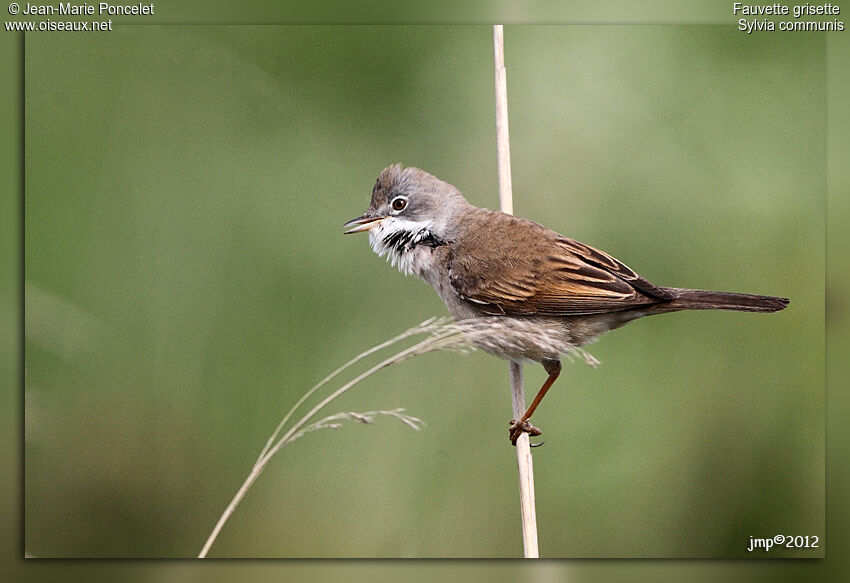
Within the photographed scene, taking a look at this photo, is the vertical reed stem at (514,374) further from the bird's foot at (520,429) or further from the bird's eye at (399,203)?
the bird's eye at (399,203)

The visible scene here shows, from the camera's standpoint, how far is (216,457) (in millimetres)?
3504

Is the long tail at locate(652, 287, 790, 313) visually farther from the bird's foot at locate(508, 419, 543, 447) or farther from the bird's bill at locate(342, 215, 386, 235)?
the bird's bill at locate(342, 215, 386, 235)

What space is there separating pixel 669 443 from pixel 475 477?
763 mm

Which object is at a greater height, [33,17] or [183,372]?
[33,17]

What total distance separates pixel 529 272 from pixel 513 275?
0.06m

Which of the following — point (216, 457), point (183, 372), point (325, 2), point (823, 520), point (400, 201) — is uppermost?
point (325, 2)

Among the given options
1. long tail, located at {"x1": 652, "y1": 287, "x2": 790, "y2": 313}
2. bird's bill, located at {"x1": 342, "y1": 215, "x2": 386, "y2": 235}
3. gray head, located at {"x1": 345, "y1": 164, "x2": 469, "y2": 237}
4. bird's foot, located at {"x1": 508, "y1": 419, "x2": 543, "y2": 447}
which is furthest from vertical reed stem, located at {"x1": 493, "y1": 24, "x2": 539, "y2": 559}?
long tail, located at {"x1": 652, "y1": 287, "x2": 790, "y2": 313}

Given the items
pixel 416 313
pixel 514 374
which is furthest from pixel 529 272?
pixel 416 313

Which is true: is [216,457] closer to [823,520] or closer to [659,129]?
[659,129]

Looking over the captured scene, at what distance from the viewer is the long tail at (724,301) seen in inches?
126

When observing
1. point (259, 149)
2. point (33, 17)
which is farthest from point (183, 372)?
point (33, 17)

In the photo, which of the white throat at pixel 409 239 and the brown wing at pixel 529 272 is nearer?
the brown wing at pixel 529 272

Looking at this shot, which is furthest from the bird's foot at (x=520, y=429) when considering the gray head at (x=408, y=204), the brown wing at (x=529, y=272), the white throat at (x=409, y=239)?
the gray head at (x=408, y=204)

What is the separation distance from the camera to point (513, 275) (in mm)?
3422
